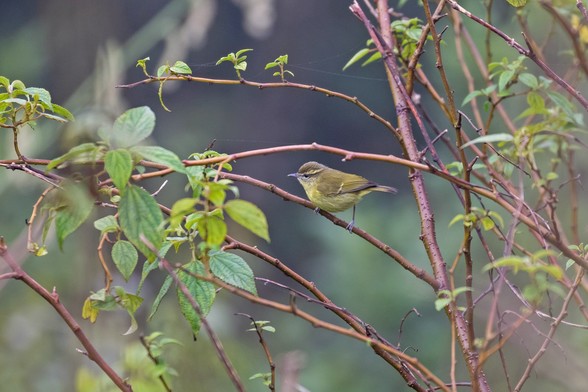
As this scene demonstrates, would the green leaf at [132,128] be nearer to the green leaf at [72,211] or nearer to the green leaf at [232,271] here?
the green leaf at [72,211]

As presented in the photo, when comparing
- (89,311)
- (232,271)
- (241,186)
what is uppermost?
(232,271)

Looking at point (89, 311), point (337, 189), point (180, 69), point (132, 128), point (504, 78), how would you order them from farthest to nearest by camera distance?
point (337, 189)
point (504, 78)
point (180, 69)
point (89, 311)
point (132, 128)

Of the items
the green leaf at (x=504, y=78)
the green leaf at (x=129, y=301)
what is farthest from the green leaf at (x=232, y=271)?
the green leaf at (x=504, y=78)

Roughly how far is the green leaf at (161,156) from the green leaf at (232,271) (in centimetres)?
22

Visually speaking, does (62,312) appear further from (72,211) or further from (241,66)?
(241,66)

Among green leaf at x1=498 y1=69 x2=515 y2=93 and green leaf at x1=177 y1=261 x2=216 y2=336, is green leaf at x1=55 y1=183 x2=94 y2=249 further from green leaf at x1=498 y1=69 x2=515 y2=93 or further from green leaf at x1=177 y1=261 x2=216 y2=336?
green leaf at x1=498 y1=69 x2=515 y2=93

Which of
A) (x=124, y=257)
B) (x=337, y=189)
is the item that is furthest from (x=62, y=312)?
(x=337, y=189)

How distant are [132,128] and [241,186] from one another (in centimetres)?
820

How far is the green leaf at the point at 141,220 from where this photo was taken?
1097mm

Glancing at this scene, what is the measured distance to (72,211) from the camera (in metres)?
1.10

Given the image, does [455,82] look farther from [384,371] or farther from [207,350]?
[207,350]

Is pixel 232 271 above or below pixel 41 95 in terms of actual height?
below

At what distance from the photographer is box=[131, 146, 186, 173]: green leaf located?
1105 millimetres

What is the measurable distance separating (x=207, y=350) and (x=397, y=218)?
14.1 feet
